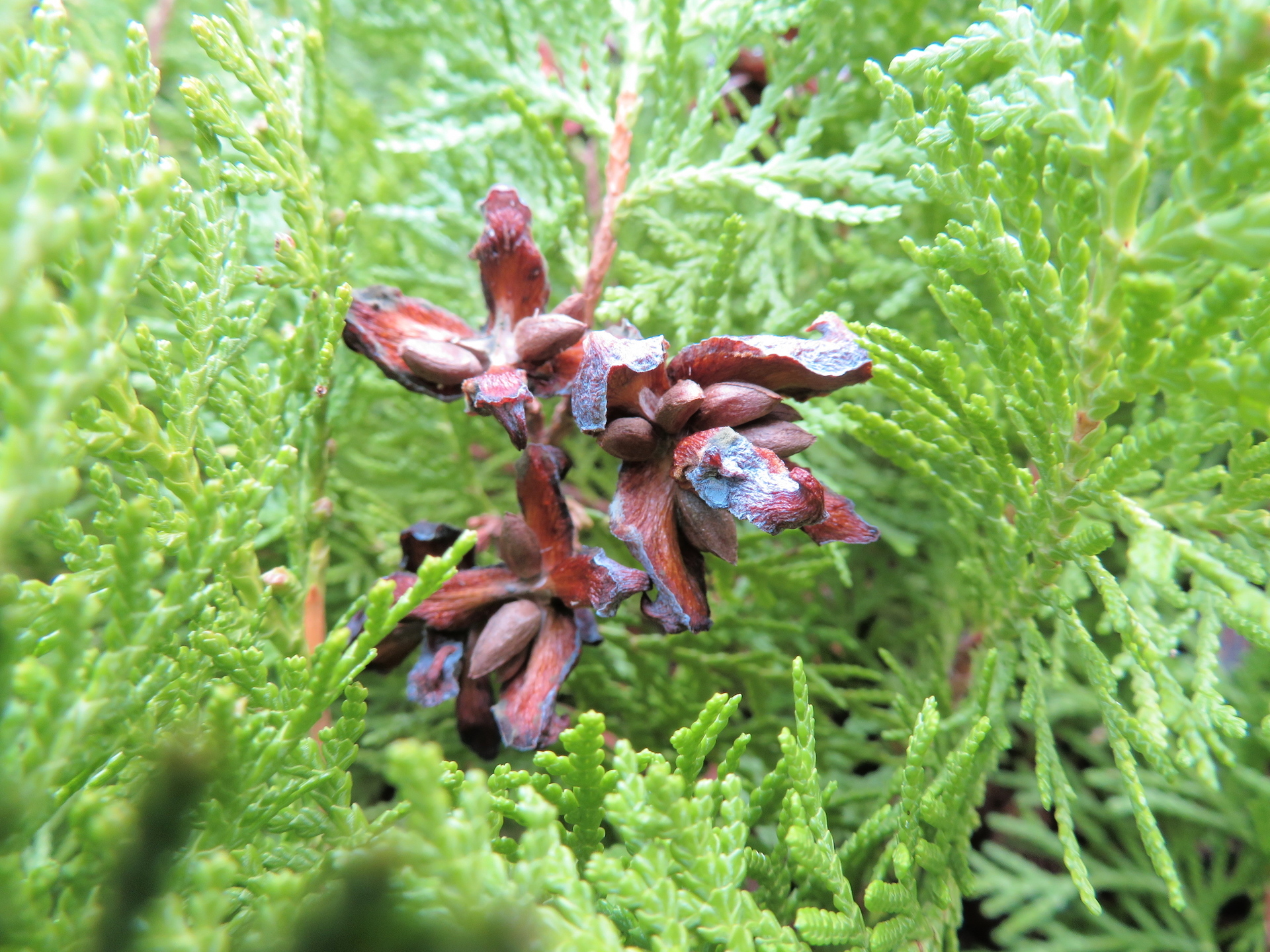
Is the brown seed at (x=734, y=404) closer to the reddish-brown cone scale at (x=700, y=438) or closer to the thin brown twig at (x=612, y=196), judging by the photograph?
the reddish-brown cone scale at (x=700, y=438)

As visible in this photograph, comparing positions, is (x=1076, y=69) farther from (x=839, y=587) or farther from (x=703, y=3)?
(x=839, y=587)

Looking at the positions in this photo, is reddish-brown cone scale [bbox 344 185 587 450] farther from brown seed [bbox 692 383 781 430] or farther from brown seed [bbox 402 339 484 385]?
brown seed [bbox 692 383 781 430]

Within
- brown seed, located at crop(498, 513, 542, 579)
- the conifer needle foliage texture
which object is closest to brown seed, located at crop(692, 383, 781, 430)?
the conifer needle foliage texture

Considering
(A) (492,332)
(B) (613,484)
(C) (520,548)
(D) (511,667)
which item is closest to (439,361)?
(A) (492,332)

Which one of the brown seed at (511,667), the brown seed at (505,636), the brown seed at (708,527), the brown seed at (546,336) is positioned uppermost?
the brown seed at (546,336)

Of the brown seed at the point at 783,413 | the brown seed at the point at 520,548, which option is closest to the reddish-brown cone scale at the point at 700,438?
the brown seed at the point at 783,413

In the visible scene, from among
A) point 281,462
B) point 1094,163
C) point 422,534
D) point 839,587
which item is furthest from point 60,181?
point 839,587
